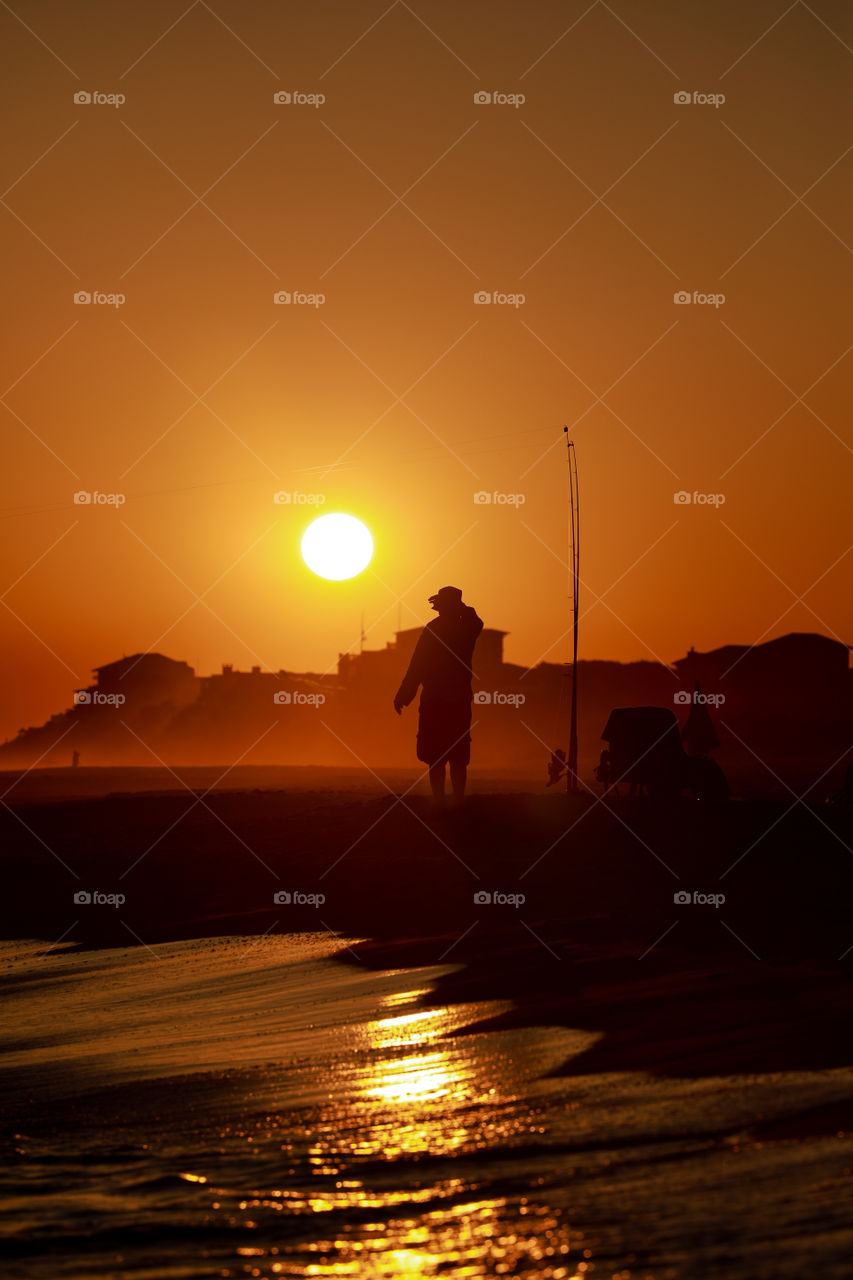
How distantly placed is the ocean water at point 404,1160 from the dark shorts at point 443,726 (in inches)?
327

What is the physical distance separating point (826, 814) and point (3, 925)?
8750 millimetres

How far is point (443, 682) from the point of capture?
50.3 ft

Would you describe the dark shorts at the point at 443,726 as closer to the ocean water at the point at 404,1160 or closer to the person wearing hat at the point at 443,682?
the person wearing hat at the point at 443,682

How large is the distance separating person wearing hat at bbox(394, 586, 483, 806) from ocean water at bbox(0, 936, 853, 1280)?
27.3 feet

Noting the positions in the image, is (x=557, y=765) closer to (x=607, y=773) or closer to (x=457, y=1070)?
(x=607, y=773)

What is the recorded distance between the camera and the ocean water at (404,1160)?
3.59 metres

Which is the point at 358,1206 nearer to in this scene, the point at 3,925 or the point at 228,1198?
the point at 228,1198

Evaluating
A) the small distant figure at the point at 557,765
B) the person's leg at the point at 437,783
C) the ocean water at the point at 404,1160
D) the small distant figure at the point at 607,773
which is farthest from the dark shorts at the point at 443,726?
Answer: the small distant figure at the point at 557,765

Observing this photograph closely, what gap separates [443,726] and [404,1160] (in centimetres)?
1102

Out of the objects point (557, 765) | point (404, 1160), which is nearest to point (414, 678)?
point (404, 1160)

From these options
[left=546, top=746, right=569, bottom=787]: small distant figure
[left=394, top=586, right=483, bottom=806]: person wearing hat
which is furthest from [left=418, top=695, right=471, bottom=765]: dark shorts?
[left=546, top=746, right=569, bottom=787]: small distant figure

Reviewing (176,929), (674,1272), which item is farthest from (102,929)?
(674,1272)

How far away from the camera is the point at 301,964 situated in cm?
947

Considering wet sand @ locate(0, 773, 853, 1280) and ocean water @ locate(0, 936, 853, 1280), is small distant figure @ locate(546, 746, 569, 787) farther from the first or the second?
ocean water @ locate(0, 936, 853, 1280)
